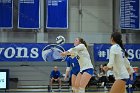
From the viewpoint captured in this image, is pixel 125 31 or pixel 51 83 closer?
pixel 51 83

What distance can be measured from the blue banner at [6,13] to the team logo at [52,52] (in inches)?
120

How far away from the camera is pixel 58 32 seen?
2183 centimetres

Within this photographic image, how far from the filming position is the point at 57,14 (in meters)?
20.8

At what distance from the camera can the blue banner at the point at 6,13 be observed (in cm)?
2023

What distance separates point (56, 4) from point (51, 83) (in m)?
5.18

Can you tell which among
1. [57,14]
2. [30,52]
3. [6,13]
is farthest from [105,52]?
[6,13]

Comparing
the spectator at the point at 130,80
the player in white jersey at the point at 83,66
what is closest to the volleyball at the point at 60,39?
the spectator at the point at 130,80

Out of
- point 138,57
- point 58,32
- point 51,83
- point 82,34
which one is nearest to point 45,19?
point 58,32

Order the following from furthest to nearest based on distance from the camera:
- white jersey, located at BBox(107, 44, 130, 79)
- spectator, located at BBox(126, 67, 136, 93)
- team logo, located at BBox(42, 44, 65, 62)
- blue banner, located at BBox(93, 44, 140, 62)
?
blue banner, located at BBox(93, 44, 140, 62)
team logo, located at BBox(42, 44, 65, 62)
spectator, located at BBox(126, 67, 136, 93)
white jersey, located at BBox(107, 44, 130, 79)

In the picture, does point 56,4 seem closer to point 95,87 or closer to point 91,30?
point 91,30

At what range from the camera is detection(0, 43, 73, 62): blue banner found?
1931 cm

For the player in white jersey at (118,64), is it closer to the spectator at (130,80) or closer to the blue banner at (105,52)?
the spectator at (130,80)

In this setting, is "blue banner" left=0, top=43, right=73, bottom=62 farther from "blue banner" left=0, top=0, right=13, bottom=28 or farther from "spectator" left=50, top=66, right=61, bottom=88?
"blue banner" left=0, top=0, right=13, bottom=28

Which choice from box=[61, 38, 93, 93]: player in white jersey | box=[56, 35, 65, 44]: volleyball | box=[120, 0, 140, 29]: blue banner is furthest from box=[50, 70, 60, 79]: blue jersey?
box=[61, 38, 93, 93]: player in white jersey
